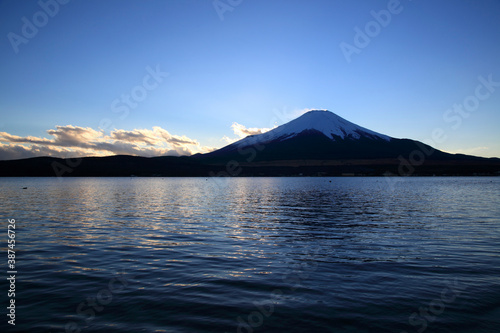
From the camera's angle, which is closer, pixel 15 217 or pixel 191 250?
pixel 191 250

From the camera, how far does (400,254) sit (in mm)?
16922

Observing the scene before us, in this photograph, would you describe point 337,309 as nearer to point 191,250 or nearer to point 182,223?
point 191,250

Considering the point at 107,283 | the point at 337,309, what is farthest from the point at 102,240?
the point at 337,309

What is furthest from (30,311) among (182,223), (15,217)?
(15,217)

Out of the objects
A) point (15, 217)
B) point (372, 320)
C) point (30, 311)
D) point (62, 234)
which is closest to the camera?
point (372, 320)

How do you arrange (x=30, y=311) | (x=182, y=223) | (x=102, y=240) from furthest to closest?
(x=182, y=223) → (x=102, y=240) → (x=30, y=311)

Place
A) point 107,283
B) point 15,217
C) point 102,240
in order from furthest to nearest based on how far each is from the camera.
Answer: point 15,217
point 102,240
point 107,283

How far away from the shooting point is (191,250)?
17953 mm

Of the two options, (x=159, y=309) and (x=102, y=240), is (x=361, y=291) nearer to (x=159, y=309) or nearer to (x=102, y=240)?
(x=159, y=309)

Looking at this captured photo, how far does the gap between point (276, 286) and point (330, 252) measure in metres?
6.72

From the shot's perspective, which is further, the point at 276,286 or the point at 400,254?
the point at 400,254

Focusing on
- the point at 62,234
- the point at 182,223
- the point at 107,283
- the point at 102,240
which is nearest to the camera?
the point at 107,283

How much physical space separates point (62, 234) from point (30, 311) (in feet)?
47.9

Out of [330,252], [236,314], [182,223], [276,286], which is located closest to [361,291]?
[276,286]
